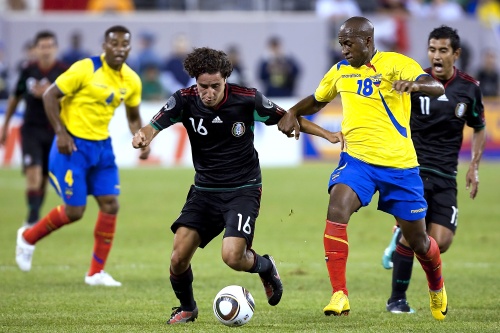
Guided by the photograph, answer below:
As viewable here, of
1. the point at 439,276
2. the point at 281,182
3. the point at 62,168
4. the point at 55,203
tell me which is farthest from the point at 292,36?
the point at 439,276

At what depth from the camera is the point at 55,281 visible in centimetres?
1012

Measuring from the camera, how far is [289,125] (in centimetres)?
780

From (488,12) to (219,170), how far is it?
23.3 metres

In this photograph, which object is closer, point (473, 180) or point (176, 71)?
point (473, 180)

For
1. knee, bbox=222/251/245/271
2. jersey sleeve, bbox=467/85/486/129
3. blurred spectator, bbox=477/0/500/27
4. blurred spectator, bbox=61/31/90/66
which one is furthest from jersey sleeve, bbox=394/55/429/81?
blurred spectator, bbox=477/0/500/27

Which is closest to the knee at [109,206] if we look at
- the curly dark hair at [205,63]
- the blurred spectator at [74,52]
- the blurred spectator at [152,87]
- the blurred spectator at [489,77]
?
the curly dark hair at [205,63]

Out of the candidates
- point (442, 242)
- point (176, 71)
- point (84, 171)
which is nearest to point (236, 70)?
point (176, 71)

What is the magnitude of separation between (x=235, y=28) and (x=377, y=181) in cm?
2001

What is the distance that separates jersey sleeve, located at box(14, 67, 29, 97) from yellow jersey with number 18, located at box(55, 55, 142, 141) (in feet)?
9.64

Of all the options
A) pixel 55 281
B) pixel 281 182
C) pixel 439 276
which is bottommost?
pixel 281 182

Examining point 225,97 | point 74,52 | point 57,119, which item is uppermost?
point 225,97

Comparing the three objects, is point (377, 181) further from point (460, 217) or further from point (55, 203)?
point (55, 203)

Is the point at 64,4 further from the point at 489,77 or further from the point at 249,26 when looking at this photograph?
the point at 489,77

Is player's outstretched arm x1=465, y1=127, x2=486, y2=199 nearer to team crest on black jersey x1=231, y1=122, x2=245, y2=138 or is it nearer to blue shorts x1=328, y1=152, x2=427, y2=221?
blue shorts x1=328, y1=152, x2=427, y2=221
